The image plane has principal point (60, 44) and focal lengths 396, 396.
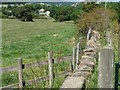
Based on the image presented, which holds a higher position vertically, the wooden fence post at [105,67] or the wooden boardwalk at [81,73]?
the wooden fence post at [105,67]

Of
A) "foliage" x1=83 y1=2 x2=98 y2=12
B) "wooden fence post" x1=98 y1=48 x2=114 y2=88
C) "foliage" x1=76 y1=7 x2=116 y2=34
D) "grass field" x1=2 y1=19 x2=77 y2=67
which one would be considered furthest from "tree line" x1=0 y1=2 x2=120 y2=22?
"wooden fence post" x1=98 y1=48 x2=114 y2=88

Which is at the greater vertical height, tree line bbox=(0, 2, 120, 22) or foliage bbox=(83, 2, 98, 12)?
foliage bbox=(83, 2, 98, 12)

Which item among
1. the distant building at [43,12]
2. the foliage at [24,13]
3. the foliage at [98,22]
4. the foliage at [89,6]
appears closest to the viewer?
the foliage at [98,22]

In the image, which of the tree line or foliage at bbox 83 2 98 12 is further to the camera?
the tree line

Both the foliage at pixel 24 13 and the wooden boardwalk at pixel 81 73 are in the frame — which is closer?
the wooden boardwalk at pixel 81 73

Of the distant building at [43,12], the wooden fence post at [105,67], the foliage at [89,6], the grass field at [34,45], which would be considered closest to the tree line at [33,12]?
the distant building at [43,12]

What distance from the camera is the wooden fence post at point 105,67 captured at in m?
3.50

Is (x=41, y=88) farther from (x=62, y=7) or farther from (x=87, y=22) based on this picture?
(x=62, y=7)

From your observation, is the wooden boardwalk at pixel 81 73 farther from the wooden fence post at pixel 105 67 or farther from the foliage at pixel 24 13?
the foliage at pixel 24 13

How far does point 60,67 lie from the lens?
11.2 meters

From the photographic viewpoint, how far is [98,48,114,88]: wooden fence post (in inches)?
138

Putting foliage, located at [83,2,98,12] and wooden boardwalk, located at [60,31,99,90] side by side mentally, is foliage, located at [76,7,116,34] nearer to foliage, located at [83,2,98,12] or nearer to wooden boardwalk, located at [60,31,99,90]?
foliage, located at [83,2,98,12]

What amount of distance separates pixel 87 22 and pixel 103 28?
7.03 ft

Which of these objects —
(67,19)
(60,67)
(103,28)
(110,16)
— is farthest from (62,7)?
(60,67)
